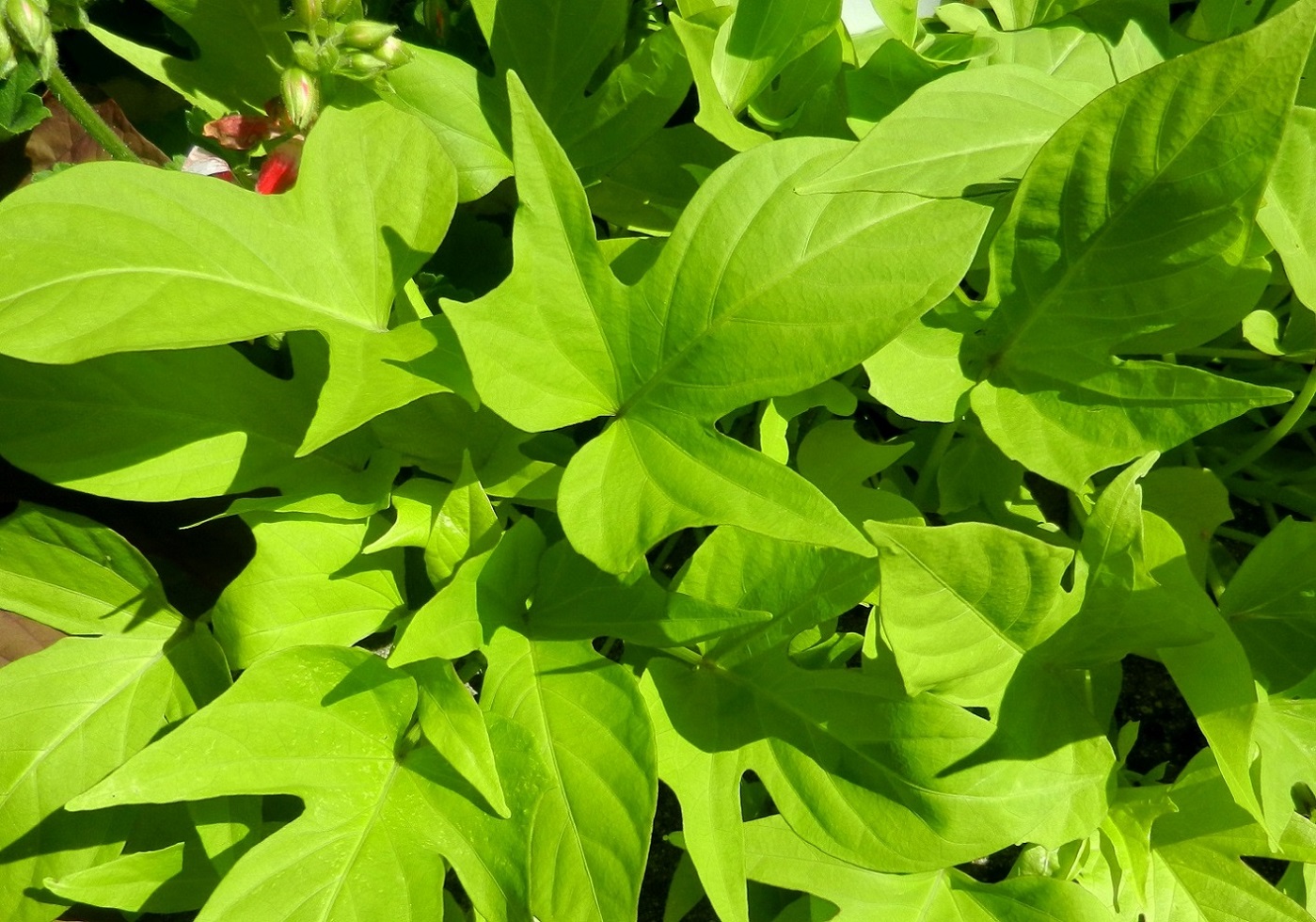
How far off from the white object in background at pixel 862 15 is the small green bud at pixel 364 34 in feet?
1.66

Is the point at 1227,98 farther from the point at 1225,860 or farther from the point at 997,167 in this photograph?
the point at 1225,860

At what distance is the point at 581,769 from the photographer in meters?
0.72

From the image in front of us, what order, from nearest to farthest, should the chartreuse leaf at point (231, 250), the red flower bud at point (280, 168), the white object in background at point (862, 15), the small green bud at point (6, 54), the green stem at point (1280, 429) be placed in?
1. the chartreuse leaf at point (231, 250)
2. the small green bud at point (6, 54)
3. the red flower bud at point (280, 168)
4. the green stem at point (1280, 429)
5. the white object in background at point (862, 15)

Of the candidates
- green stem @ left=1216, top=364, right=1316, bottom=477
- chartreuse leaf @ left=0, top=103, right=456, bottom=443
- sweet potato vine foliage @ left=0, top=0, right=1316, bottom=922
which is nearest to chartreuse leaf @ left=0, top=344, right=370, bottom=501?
sweet potato vine foliage @ left=0, top=0, right=1316, bottom=922

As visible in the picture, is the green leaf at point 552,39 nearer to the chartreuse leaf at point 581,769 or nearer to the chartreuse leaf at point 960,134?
the chartreuse leaf at point 960,134

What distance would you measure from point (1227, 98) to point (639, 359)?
0.43 meters

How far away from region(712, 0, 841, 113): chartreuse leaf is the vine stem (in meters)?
0.49

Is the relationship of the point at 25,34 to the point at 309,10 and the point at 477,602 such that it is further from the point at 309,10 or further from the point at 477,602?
the point at 477,602

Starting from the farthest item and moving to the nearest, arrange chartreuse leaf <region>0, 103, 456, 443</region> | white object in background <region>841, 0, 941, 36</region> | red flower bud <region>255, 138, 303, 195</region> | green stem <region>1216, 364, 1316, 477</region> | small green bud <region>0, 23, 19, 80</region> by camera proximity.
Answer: white object in background <region>841, 0, 941, 36</region>, green stem <region>1216, 364, 1316, 477</region>, red flower bud <region>255, 138, 303, 195</region>, small green bud <region>0, 23, 19, 80</region>, chartreuse leaf <region>0, 103, 456, 443</region>

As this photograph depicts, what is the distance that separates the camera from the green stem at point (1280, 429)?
98 centimetres

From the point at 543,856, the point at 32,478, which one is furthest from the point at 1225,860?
the point at 32,478

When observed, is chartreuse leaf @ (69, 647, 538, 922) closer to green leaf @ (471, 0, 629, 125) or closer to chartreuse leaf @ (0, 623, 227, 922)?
chartreuse leaf @ (0, 623, 227, 922)

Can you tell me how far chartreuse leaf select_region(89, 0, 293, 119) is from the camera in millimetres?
959

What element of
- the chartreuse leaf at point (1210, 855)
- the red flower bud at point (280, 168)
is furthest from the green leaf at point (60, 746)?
the chartreuse leaf at point (1210, 855)
